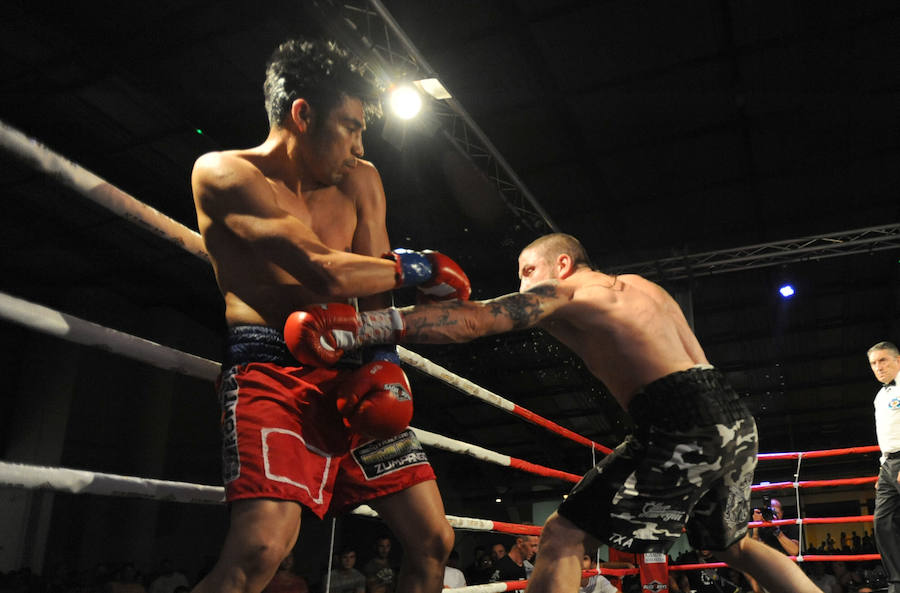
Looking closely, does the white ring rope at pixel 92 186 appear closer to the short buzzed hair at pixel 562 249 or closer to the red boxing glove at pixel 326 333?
the red boxing glove at pixel 326 333

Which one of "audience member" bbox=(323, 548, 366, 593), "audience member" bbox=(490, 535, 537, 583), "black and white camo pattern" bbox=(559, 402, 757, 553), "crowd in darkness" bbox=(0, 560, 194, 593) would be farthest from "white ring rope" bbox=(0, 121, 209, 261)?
"crowd in darkness" bbox=(0, 560, 194, 593)

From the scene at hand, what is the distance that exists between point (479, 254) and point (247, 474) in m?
8.19

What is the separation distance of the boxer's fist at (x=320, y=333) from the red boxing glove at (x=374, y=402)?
0.07 meters

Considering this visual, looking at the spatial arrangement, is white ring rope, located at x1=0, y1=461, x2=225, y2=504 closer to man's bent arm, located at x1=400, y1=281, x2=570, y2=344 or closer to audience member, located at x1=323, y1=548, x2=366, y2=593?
man's bent arm, located at x1=400, y1=281, x2=570, y2=344

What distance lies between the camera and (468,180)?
6988 mm

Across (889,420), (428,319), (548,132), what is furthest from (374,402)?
(548,132)

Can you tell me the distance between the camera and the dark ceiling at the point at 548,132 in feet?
17.7

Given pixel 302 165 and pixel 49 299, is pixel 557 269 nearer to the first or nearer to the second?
pixel 302 165

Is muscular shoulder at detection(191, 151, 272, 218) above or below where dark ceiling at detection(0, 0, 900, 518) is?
below

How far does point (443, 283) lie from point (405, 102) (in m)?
4.45

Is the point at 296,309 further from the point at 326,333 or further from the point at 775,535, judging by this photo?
the point at 775,535

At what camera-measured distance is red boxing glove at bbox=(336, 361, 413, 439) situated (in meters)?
1.29

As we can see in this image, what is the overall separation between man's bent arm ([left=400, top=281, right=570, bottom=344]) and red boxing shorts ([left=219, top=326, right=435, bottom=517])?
19 centimetres

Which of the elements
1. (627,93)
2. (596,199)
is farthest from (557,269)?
(596,199)
